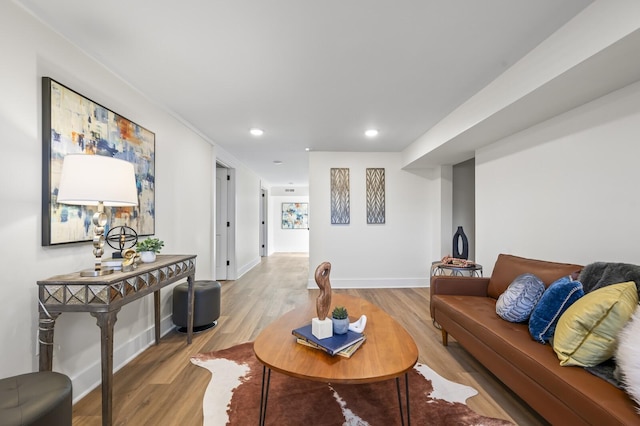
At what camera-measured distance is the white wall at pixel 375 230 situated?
4.96 meters

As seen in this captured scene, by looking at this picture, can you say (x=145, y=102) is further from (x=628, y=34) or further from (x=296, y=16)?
(x=628, y=34)

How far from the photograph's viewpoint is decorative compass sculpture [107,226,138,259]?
2123 mm

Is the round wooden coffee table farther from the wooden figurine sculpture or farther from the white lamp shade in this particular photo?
the white lamp shade

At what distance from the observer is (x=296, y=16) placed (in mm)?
1651

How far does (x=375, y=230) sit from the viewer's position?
5004mm

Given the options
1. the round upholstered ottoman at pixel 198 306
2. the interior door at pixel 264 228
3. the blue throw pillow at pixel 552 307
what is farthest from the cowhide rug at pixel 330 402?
the interior door at pixel 264 228

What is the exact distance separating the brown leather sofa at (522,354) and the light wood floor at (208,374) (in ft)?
0.70

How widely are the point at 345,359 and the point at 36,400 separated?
1.29m

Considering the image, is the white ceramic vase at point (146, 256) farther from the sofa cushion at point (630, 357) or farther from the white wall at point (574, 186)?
the white wall at point (574, 186)

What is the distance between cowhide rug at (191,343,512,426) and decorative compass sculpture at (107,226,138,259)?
1185mm

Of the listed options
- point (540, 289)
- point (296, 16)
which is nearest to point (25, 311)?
point (296, 16)

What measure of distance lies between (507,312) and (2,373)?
119 inches

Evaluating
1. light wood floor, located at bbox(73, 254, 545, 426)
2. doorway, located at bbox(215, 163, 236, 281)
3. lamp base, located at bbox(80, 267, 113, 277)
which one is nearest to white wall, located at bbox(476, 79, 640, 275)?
light wood floor, located at bbox(73, 254, 545, 426)

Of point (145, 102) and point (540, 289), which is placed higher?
point (145, 102)
